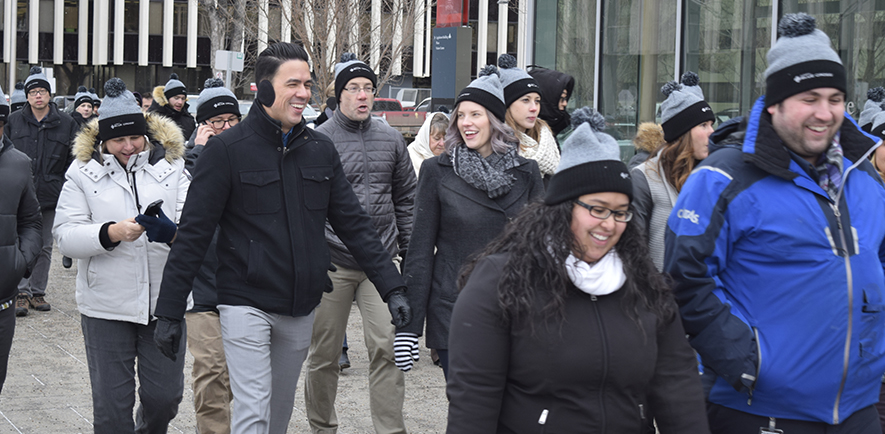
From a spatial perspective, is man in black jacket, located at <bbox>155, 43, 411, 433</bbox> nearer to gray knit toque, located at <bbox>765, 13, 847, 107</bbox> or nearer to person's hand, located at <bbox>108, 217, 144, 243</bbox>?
person's hand, located at <bbox>108, 217, 144, 243</bbox>

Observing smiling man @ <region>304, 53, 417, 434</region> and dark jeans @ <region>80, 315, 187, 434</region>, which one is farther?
smiling man @ <region>304, 53, 417, 434</region>

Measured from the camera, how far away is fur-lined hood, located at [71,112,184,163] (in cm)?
487

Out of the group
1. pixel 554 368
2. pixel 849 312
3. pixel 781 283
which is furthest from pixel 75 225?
pixel 849 312

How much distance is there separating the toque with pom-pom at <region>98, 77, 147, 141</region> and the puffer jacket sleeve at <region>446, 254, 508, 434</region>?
2710mm

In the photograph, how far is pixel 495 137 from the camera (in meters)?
4.68

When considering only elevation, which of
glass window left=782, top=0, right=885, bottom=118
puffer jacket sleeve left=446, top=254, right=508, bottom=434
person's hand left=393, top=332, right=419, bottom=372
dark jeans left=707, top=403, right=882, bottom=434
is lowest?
person's hand left=393, top=332, right=419, bottom=372

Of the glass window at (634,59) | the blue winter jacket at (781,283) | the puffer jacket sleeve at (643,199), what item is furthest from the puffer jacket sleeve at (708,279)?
the glass window at (634,59)

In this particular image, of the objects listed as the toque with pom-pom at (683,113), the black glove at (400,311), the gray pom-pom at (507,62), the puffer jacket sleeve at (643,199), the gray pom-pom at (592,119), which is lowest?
the black glove at (400,311)

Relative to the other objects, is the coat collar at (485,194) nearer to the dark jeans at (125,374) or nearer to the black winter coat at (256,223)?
the black winter coat at (256,223)

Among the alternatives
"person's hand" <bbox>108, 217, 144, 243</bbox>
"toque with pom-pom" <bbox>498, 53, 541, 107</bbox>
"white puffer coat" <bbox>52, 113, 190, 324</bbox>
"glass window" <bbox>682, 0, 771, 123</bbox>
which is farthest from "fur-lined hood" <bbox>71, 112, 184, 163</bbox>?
"glass window" <bbox>682, 0, 771, 123</bbox>

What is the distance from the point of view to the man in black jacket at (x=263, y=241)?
4.19 meters

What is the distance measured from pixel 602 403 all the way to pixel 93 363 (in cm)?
296

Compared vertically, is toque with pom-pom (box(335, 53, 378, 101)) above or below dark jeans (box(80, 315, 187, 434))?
above

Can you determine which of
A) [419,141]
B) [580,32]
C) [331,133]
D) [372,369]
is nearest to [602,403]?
[372,369]
